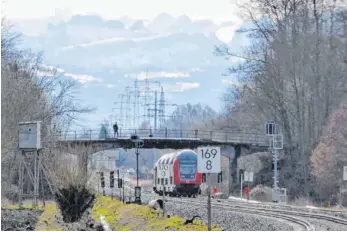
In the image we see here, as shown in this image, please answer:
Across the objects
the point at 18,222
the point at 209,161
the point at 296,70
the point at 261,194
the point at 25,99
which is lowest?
the point at 18,222

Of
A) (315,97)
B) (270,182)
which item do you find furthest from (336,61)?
(270,182)

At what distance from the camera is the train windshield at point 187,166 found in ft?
230

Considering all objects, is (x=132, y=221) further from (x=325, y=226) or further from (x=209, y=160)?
(x=209, y=160)

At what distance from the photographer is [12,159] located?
5231 centimetres

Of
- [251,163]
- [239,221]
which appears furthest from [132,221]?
[251,163]

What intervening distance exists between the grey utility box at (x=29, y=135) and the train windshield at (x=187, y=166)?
2479cm

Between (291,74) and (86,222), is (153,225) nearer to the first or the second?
(86,222)

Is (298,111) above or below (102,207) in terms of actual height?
above

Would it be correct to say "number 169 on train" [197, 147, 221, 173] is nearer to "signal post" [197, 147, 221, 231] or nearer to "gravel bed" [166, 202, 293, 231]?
"signal post" [197, 147, 221, 231]

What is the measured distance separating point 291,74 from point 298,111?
3.18m

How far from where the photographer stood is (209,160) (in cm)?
2403

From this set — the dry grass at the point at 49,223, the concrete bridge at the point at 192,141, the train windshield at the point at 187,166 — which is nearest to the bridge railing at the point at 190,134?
the concrete bridge at the point at 192,141

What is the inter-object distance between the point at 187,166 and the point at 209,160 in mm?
46667

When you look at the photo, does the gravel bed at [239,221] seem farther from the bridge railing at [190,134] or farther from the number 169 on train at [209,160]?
the bridge railing at [190,134]
